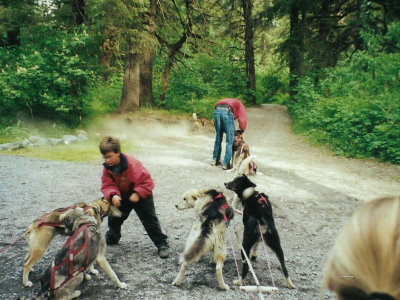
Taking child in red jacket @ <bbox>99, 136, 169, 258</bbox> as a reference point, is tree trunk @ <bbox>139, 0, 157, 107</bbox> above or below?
above

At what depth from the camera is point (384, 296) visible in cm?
79

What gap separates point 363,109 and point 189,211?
8.32m

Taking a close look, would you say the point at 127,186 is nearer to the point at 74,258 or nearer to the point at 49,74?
the point at 74,258

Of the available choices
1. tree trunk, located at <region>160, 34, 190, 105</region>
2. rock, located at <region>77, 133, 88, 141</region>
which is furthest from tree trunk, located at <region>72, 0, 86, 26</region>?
rock, located at <region>77, 133, 88, 141</region>

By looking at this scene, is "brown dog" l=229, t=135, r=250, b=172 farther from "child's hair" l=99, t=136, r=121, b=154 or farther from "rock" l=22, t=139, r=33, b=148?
"rock" l=22, t=139, r=33, b=148

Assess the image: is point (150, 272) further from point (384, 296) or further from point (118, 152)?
point (384, 296)

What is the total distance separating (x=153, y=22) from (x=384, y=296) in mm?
14445

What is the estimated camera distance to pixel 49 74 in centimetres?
1070

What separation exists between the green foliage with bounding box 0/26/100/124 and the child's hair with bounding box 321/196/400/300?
11.8 meters

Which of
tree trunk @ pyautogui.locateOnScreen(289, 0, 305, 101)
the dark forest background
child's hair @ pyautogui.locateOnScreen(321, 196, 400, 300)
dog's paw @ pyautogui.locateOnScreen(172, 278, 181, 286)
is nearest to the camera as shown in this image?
child's hair @ pyautogui.locateOnScreen(321, 196, 400, 300)

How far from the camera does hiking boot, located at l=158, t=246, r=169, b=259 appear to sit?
12.4ft

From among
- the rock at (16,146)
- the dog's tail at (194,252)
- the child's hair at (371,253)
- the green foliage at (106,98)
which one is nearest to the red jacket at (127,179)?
the dog's tail at (194,252)

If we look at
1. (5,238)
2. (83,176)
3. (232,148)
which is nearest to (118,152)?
(5,238)

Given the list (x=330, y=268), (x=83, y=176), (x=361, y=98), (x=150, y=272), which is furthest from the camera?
(x=361, y=98)
